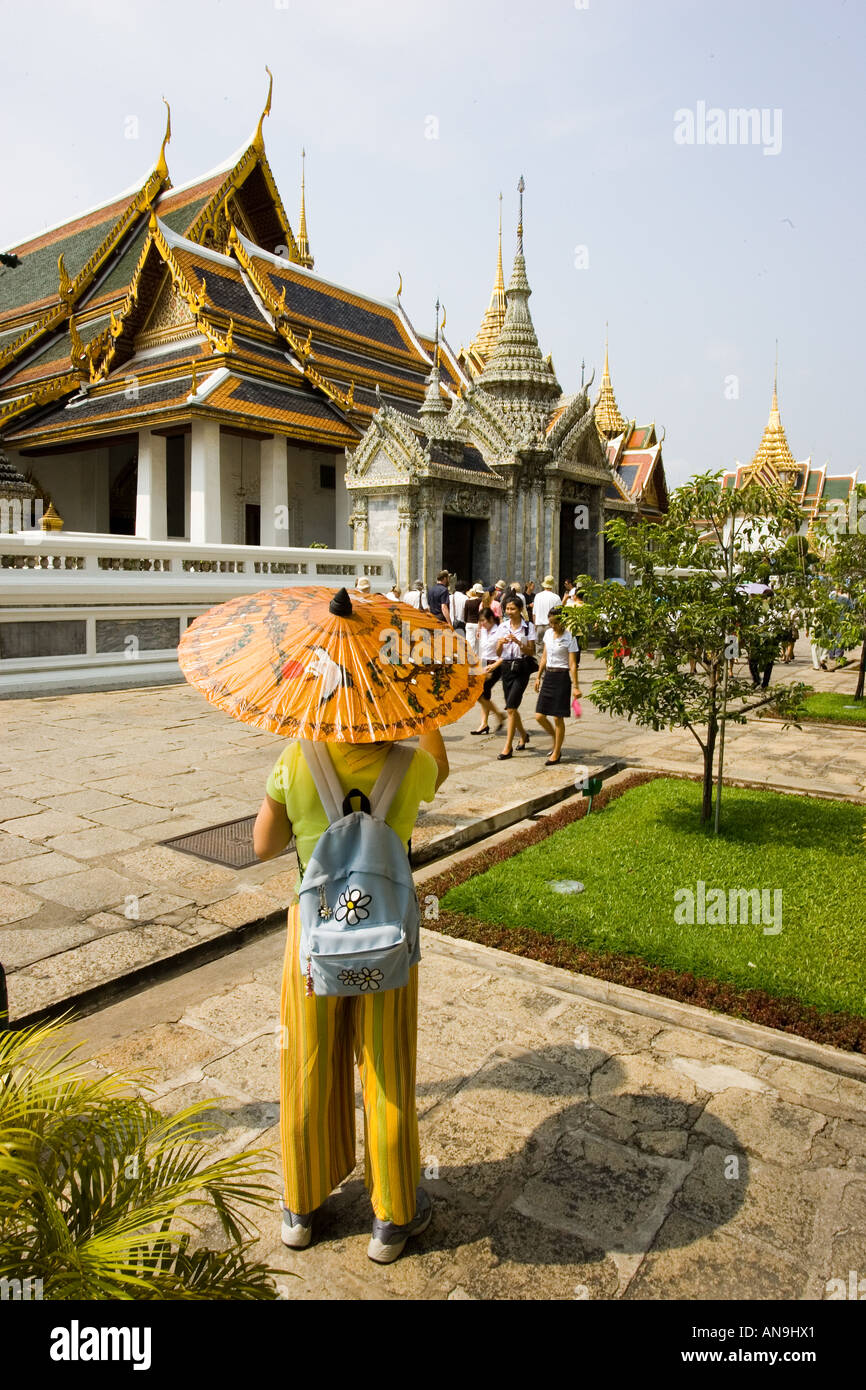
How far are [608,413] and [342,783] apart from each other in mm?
42664

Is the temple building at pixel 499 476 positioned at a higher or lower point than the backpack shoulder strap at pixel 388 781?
higher

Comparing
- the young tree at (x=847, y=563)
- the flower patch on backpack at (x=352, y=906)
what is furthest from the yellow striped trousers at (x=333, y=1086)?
the young tree at (x=847, y=563)

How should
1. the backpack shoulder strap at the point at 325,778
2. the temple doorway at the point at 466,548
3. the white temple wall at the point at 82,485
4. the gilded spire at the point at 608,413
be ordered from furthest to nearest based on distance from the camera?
the gilded spire at the point at 608,413, the white temple wall at the point at 82,485, the temple doorway at the point at 466,548, the backpack shoulder strap at the point at 325,778

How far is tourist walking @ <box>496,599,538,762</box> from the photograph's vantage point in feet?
29.7

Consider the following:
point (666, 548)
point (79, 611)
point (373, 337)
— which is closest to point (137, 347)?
point (373, 337)

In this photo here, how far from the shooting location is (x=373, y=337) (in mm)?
26531

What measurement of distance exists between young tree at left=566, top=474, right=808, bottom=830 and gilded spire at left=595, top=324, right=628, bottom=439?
36356 millimetres

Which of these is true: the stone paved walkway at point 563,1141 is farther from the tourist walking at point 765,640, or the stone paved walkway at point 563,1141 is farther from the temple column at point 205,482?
the temple column at point 205,482

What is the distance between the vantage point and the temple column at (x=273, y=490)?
858 inches

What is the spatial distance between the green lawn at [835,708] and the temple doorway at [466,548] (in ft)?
31.0

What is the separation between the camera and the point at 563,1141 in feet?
9.98

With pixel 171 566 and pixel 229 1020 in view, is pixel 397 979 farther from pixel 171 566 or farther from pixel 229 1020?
pixel 171 566

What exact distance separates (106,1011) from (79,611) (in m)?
10.5

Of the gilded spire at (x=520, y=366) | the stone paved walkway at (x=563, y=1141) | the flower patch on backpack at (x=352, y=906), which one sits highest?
the gilded spire at (x=520, y=366)
